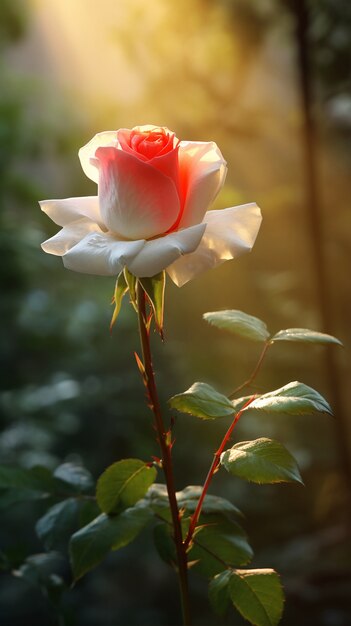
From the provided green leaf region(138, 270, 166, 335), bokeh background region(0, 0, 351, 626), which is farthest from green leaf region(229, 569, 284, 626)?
bokeh background region(0, 0, 351, 626)

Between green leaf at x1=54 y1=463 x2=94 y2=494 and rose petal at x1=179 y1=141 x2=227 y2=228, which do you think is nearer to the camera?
rose petal at x1=179 y1=141 x2=227 y2=228

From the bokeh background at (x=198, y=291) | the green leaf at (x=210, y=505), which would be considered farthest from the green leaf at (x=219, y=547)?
the bokeh background at (x=198, y=291)

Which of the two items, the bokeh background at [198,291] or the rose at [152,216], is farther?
the bokeh background at [198,291]

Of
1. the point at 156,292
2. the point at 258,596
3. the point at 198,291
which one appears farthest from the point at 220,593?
the point at 198,291

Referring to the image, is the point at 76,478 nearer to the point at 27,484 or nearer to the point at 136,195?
the point at 27,484

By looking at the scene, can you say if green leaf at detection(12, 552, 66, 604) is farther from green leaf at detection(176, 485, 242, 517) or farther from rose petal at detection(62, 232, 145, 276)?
rose petal at detection(62, 232, 145, 276)

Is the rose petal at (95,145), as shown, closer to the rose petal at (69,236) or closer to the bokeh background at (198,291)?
the rose petal at (69,236)
